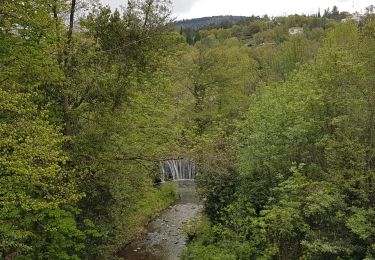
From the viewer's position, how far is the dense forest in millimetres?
11482

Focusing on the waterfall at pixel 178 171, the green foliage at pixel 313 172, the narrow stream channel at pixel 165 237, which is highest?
the green foliage at pixel 313 172

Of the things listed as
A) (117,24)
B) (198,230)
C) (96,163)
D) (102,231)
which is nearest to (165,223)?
(198,230)

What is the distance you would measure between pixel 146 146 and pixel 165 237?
25.5 ft

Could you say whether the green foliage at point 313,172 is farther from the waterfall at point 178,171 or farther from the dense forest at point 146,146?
the waterfall at point 178,171

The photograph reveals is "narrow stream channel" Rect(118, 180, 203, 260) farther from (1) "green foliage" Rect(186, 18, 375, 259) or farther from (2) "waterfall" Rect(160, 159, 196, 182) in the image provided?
(2) "waterfall" Rect(160, 159, 196, 182)

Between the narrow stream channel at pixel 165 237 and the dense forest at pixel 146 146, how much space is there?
197 centimetres

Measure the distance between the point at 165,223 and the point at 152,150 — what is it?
9853 millimetres

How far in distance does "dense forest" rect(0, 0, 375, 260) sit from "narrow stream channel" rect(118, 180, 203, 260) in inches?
77.7

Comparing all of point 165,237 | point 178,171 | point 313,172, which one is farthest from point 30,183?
point 178,171

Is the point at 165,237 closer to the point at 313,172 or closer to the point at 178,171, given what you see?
the point at 313,172

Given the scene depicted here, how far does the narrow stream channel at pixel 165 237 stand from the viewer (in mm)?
19469

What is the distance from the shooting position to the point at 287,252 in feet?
43.7

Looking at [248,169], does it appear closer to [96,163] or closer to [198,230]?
[198,230]

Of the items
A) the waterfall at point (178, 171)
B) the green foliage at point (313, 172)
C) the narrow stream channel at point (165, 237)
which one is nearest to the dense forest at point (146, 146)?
the green foliage at point (313, 172)
